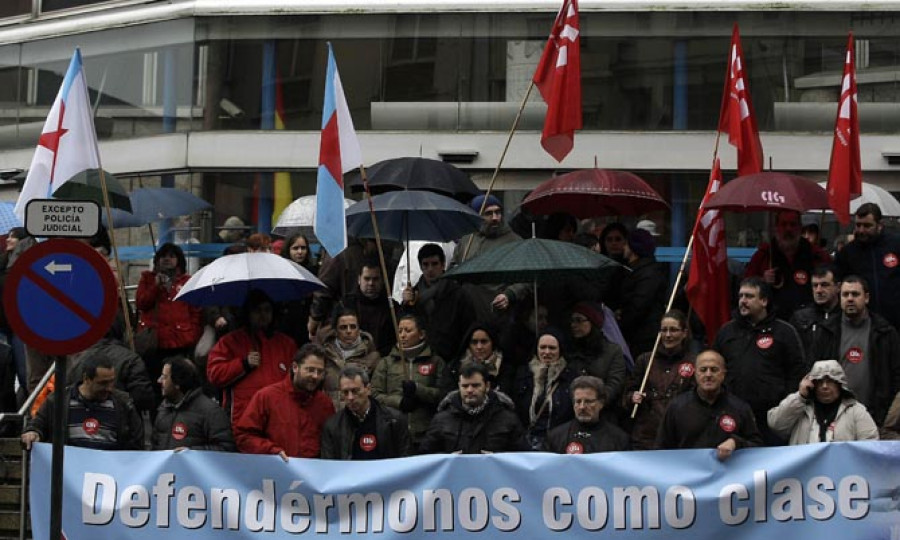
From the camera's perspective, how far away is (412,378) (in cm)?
1454

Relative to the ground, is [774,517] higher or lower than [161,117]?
lower

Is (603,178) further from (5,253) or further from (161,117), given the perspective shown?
(161,117)

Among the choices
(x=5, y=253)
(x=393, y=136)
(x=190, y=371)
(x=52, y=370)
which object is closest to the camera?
(x=190, y=371)

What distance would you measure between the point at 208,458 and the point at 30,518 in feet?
6.34

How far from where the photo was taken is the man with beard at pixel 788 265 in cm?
1559

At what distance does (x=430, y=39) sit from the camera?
23.0 m

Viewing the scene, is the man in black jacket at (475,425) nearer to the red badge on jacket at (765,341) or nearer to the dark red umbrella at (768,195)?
the red badge on jacket at (765,341)

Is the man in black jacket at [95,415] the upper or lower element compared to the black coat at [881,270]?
lower

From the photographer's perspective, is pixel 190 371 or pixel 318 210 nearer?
pixel 190 371

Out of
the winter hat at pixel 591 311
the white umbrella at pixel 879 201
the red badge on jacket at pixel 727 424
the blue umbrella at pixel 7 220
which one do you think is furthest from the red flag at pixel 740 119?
the blue umbrella at pixel 7 220

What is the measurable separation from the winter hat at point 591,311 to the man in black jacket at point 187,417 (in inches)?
109

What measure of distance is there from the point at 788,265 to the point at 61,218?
5973 millimetres

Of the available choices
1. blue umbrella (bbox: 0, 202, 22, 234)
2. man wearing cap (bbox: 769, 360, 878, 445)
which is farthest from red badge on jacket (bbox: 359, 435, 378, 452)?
blue umbrella (bbox: 0, 202, 22, 234)

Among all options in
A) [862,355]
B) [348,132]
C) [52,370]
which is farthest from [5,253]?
[862,355]
